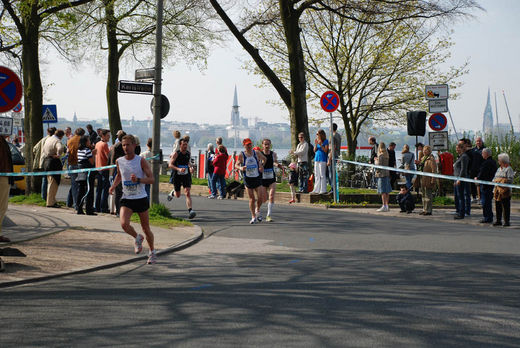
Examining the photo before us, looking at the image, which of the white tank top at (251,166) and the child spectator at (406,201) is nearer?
the white tank top at (251,166)

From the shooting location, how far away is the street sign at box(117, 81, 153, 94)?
15113 mm

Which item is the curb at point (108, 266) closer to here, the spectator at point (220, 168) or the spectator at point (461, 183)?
the spectator at point (461, 183)

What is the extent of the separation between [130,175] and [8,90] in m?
1.94

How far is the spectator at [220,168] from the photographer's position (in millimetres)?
23062

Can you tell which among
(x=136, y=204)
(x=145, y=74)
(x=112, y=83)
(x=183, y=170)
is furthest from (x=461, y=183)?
(x=112, y=83)

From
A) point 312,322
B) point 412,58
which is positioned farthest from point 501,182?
point 412,58

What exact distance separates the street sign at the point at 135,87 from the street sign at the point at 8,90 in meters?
4.89

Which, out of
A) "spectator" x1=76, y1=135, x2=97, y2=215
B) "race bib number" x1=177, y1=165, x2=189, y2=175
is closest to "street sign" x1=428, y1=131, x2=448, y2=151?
"race bib number" x1=177, y1=165, x2=189, y2=175

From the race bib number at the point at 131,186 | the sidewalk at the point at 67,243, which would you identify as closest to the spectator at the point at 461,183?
the sidewalk at the point at 67,243

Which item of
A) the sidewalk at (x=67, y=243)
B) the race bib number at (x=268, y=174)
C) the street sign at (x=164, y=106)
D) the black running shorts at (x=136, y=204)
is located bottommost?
the sidewalk at (x=67, y=243)

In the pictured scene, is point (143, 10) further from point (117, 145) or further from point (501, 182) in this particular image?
point (501, 182)

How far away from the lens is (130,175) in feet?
33.6

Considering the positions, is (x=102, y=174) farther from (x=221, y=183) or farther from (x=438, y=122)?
(x=438, y=122)

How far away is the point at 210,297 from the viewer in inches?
299
